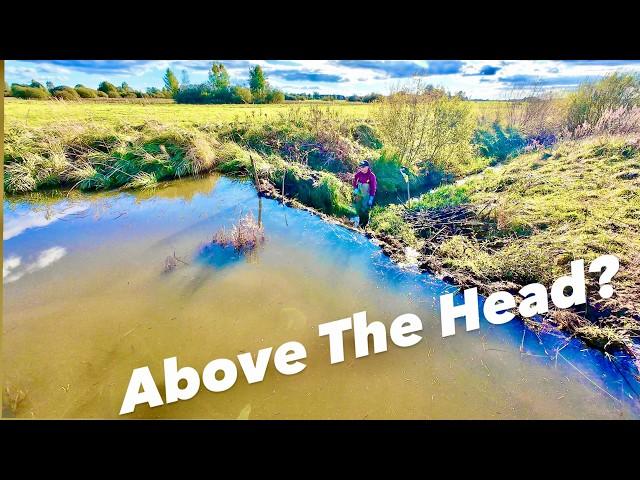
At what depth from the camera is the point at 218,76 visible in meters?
5.10

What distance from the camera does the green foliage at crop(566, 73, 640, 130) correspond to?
4.64m

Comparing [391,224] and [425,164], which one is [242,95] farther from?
[425,164]

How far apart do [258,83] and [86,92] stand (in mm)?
2780

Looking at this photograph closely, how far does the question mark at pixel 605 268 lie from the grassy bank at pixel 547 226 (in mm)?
75

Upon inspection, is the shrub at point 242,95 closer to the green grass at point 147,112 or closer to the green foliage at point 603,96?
the green grass at point 147,112

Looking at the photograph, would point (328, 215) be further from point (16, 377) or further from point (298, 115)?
point (16, 377)

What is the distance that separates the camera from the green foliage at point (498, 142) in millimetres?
6391

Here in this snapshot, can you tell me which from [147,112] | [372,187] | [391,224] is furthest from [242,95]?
[391,224]

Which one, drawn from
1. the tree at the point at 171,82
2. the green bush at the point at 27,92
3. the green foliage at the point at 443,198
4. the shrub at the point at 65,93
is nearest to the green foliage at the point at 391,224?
the green foliage at the point at 443,198
